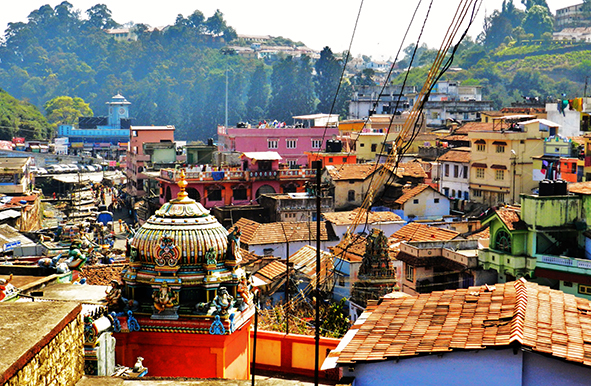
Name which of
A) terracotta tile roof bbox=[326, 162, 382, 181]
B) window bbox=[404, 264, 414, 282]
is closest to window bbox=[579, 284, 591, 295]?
window bbox=[404, 264, 414, 282]

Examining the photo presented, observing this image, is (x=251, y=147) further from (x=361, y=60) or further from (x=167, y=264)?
(x=361, y=60)

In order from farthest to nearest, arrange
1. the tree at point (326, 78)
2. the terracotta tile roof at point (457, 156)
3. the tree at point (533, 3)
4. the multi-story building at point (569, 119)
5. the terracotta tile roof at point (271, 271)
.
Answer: the tree at point (533, 3)
the tree at point (326, 78)
the multi-story building at point (569, 119)
the terracotta tile roof at point (457, 156)
the terracotta tile roof at point (271, 271)

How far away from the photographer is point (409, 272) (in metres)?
28.1

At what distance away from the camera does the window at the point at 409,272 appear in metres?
27.8

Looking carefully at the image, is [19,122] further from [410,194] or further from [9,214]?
[410,194]

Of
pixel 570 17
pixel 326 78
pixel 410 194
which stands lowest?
pixel 410 194

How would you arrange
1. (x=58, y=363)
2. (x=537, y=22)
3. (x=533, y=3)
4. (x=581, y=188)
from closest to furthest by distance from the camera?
(x=58, y=363)
(x=581, y=188)
(x=537, y=22)
(x=533, y=3)

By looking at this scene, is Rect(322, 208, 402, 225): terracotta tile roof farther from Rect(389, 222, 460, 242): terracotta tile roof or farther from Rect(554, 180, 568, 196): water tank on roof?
Rect(554, 180, 568, 196): water tank on roof

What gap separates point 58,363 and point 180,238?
24.9ft

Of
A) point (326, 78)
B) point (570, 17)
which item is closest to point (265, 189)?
point (326, 78)

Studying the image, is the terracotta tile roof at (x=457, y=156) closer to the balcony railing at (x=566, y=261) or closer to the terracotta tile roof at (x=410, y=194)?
the terracotta tile roof at (x=410, y=194)

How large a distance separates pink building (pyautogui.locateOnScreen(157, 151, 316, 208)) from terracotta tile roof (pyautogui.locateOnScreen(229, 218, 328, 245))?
10635mm

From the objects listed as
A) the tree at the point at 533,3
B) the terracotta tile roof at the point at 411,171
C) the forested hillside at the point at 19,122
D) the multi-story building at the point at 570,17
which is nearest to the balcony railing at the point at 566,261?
the terracotta tile roof at the point at 411,171

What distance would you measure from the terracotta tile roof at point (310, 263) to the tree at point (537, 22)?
122 metres
